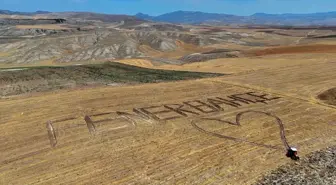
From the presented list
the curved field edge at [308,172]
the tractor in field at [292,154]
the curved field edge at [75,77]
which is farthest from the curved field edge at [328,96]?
the curved field edge at [75,77]

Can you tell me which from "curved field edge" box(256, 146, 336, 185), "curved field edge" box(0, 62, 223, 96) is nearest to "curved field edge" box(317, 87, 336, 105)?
"curved field edge" box(256, 146, 336, 185)

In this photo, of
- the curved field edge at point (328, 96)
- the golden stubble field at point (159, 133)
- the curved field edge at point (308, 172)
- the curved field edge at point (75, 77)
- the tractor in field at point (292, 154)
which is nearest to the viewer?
the curved field edge at point (308, 172)

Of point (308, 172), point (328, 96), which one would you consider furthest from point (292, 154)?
point (328, 96)

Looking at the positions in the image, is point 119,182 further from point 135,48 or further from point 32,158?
point 135,48

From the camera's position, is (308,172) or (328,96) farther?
(328,96)

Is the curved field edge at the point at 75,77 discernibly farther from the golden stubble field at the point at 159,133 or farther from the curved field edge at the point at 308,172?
the curved field edge at the point at 308,172

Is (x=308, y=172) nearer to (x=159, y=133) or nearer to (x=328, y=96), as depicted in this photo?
(x=159, y=133)

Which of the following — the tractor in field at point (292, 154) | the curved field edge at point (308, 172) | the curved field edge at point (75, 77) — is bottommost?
the curved field edge at point (308, 172)
